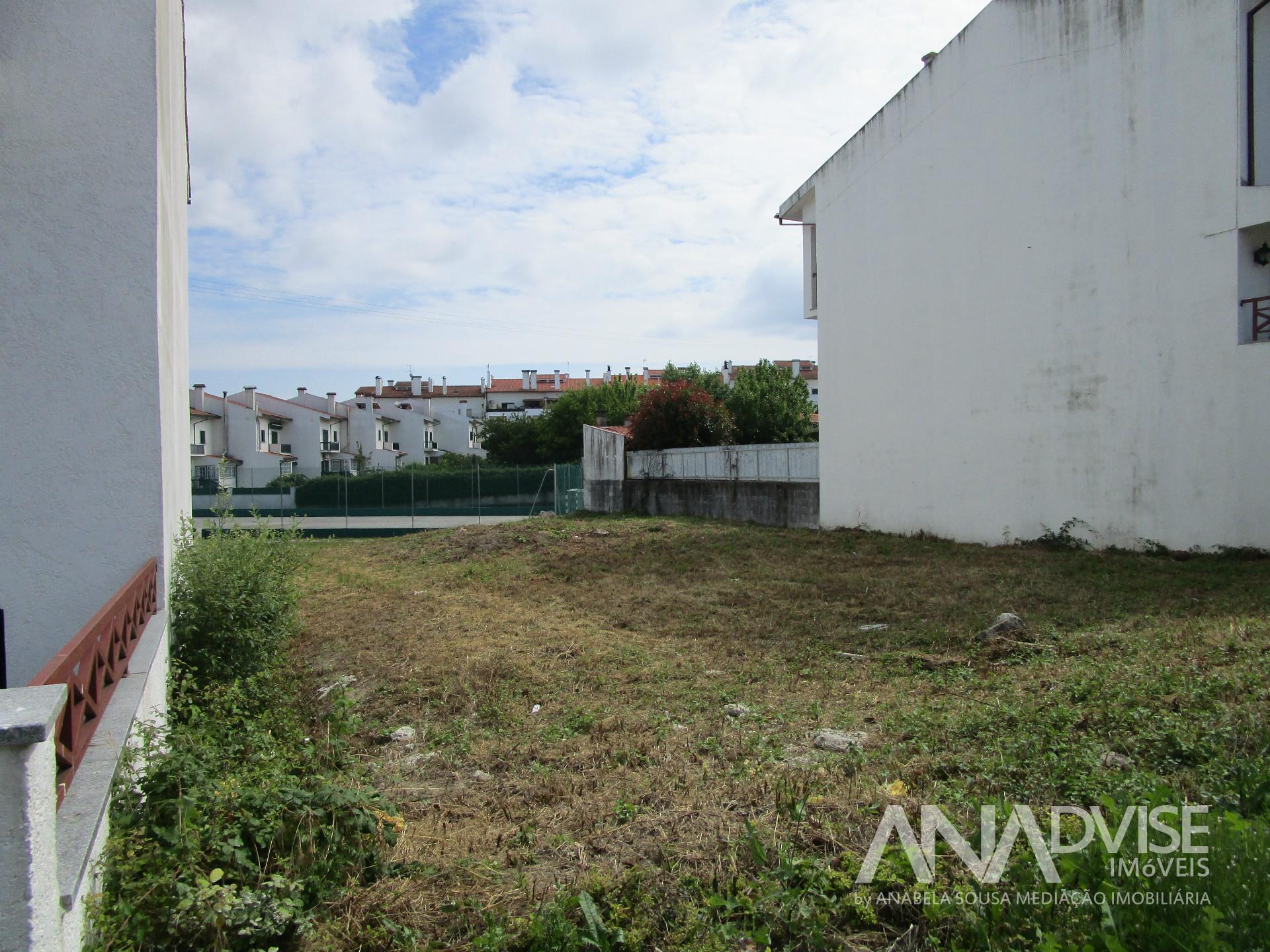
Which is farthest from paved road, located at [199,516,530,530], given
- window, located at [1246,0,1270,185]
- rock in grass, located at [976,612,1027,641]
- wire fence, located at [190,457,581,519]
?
rock in grass, located at [976,612,1027,641]

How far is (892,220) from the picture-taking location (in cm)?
1569

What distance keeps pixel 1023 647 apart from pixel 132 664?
6317mm

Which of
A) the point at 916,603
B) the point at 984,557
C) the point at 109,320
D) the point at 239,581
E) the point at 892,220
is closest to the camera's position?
the point at 109,320

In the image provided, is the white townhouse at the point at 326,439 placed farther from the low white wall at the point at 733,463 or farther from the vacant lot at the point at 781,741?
the vacant lot at the point at 781,741

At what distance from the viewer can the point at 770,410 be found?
29.9 meters

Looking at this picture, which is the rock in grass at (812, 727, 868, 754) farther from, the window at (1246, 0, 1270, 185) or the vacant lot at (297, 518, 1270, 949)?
the window at (1246, 0, 1270, 185)

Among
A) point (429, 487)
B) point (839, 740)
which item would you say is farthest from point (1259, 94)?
point (429, 487)

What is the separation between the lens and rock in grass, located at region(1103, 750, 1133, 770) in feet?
12.9

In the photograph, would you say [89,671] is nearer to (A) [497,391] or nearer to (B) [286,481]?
(B) [286,481]

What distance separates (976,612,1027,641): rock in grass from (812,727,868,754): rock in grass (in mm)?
2621

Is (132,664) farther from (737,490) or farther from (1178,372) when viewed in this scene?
(737,490)

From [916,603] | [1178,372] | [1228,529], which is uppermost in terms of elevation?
[1178,372]

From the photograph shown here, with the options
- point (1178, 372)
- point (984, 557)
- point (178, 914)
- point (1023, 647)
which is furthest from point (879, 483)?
point (178, 914)

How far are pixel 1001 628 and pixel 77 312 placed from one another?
300 inches
